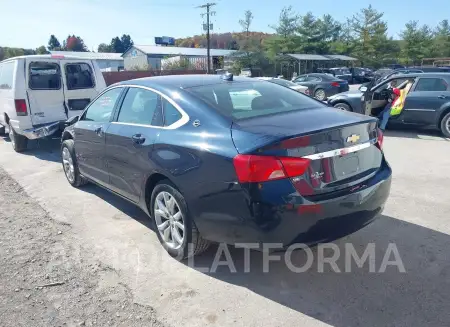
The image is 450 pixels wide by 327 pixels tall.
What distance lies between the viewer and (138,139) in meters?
3.74

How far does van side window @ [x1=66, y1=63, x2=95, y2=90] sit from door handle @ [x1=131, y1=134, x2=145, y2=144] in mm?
5351

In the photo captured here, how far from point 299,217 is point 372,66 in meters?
62.4

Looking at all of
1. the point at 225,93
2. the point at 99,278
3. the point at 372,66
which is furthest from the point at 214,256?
the point at 372,66

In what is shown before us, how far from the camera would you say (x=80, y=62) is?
28.3ft

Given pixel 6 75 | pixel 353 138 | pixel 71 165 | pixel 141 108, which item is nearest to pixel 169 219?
pixel 141 108

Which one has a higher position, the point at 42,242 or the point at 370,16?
the point at 370,16

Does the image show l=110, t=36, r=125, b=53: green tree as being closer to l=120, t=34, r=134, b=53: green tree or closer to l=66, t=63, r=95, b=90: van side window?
l=120, t=34, r=134, b=53: green tree

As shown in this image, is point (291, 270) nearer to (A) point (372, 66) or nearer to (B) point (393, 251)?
(B) point (393, 251)

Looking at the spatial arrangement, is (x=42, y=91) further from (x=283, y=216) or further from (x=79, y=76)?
(x=283, y=216)

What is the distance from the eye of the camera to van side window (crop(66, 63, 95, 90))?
8422mm

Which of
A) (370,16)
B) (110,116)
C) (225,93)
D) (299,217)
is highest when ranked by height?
(370,16)

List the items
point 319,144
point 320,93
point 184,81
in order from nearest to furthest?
point 319,144
point 184,81
point 320,93

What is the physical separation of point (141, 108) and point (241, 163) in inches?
65.8

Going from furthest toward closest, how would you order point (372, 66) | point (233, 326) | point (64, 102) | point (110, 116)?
point (372, 66) < point (64, 102) < point (110, 116) < point (233, 326)
